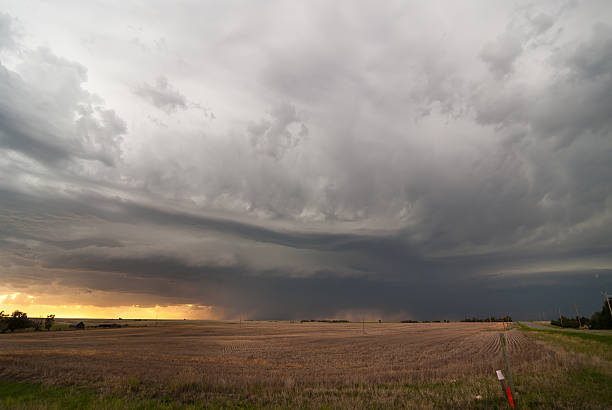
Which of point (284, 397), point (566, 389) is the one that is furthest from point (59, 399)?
point (566, 389)

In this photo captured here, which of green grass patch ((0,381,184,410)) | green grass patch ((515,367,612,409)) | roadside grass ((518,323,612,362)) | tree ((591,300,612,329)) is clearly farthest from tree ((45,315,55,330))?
tree ((591,300,612,329))

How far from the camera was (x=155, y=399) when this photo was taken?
679 inches

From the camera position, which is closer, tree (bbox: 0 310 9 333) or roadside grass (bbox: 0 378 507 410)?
roadside grass (bbox: 0 378 507 410)

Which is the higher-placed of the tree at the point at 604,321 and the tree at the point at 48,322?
the tree at the point at 604,321

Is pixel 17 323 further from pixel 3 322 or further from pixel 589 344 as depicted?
pixel 589 344

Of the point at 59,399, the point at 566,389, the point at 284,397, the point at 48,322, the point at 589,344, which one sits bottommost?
the point at 48,322

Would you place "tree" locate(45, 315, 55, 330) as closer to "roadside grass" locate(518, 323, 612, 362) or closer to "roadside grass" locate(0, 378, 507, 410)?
"roadside grass" locate(0, 378, 507, 410)

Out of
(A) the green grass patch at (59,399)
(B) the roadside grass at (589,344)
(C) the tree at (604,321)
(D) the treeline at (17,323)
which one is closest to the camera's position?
(A) the green grass patch at (59,399)

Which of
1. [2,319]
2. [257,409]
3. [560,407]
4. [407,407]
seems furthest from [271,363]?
[2,319]

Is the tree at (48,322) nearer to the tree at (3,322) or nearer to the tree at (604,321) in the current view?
the tree at (3,322)

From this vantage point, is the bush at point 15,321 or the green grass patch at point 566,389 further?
the bush at point 15,321

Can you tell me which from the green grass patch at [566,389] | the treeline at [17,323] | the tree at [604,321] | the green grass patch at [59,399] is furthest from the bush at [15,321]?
the tree at [604,321]

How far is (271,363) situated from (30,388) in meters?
16.6

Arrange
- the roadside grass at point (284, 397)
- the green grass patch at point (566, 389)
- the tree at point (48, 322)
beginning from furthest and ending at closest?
the tree at point (48, 322)
the roadside grass at point (284, 397)
the green grass patch at point (566, 389)
